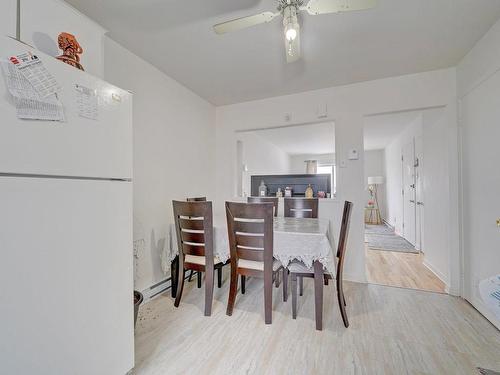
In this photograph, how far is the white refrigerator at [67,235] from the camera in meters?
0.79

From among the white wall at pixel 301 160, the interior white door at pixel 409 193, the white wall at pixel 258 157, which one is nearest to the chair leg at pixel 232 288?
the white wall at pixel 258 157

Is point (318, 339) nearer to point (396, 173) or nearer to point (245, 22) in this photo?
point (245, 22)

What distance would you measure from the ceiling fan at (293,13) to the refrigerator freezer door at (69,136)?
852 millimetres

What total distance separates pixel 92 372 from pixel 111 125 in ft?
3.88

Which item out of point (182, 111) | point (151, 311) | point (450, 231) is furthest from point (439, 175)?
point (151, 311)

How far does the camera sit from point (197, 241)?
2.01m

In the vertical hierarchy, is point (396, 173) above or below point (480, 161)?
above

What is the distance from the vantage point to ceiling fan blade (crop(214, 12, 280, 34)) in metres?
1.40

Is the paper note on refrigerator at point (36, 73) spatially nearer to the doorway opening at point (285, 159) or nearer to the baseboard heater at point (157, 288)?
the baseboard heater at point (157, 288)

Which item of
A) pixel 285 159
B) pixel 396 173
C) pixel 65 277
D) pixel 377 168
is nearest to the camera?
→ pixel 65 277

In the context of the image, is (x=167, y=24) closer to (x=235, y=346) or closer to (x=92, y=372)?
(x=92, y=372)

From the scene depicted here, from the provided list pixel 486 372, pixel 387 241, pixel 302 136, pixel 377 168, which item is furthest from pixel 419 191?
pixel 377 168

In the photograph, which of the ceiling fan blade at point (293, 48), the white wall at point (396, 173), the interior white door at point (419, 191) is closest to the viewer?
the ceiling fan blade at point (293, 48)

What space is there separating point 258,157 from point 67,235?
484 centimetres
